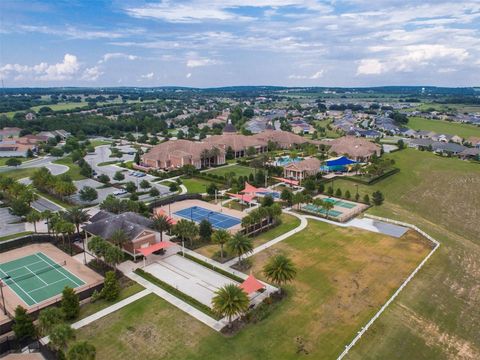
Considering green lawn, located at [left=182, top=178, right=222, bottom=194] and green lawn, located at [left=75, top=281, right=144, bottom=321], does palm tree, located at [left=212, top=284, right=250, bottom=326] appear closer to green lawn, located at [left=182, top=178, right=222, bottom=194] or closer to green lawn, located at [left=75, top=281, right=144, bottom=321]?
green lawn, located at [left=75, top=281, right=144, bottom=321]

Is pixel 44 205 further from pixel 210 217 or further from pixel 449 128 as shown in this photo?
pixel 449 128

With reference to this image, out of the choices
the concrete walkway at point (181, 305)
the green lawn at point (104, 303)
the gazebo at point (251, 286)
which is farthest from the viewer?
the gazebo at point (251, 286)

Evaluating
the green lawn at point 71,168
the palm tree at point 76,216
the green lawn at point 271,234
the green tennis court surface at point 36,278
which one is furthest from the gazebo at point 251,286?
the green lawn at point 71,168

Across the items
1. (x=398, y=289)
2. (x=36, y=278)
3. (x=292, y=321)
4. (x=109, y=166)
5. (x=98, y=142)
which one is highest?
(x=98, y=142)

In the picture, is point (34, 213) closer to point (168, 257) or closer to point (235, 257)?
point (168, 257)

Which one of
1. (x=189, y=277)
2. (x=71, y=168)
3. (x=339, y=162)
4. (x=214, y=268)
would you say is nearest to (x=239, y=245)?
(x=214, y=268)

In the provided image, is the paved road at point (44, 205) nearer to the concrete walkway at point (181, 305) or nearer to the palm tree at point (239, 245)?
the concrete walkway at point (181, 305)

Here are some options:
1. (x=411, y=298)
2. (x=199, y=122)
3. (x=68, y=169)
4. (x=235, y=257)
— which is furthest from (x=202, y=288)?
(x=199, y=122)
